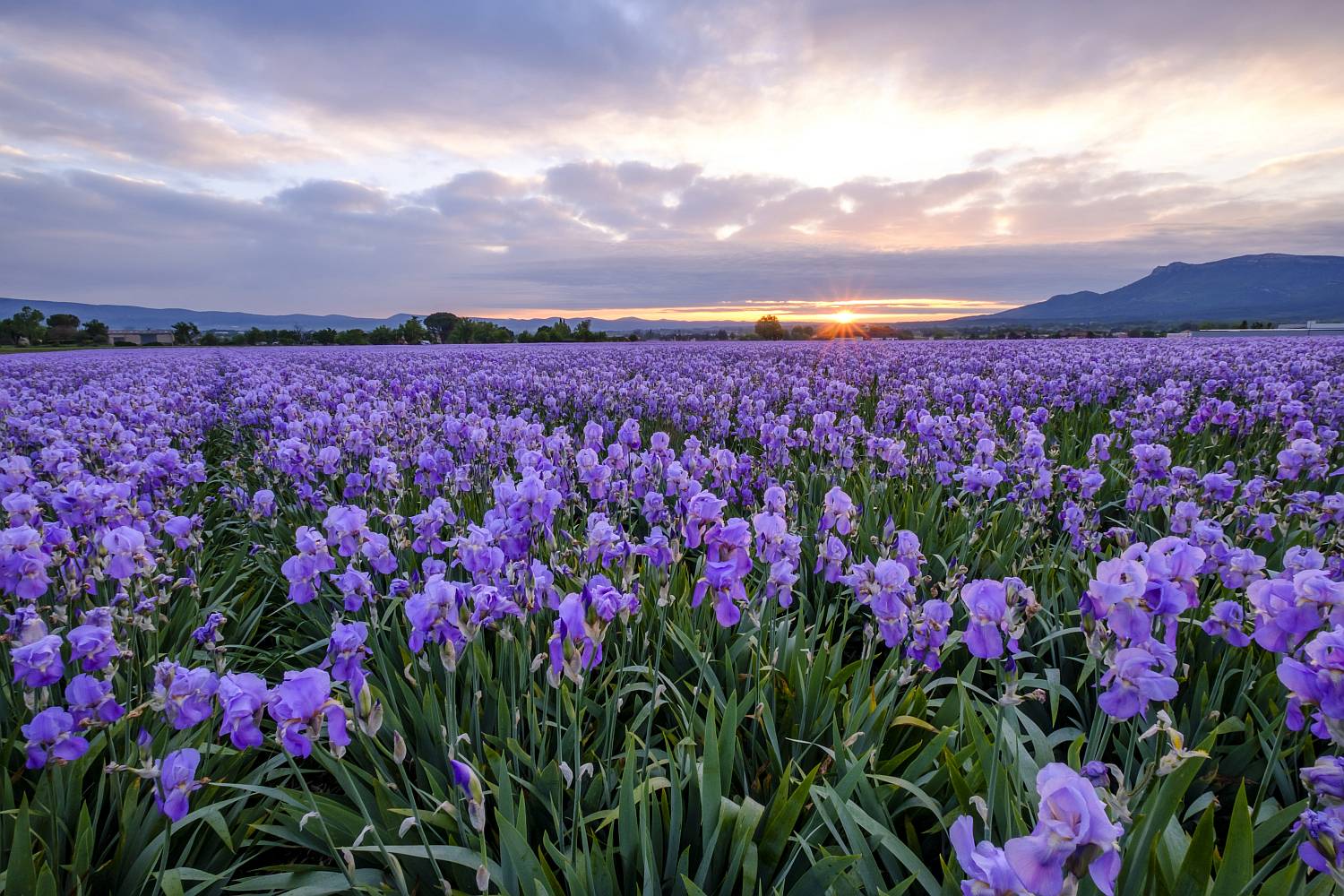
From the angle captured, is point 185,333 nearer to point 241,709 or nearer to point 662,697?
point 662,697

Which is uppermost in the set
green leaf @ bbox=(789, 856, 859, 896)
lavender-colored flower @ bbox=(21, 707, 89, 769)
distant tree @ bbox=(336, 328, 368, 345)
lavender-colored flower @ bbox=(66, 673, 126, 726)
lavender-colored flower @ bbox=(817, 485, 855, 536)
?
distant tree @ bbox=(336, 328, 368, 345)

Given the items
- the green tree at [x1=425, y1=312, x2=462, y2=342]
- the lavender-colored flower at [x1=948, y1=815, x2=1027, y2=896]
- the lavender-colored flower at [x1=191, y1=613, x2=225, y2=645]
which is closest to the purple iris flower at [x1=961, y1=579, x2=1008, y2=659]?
the lavender-colored flower at [x1=948, y1=815, x2=1027, y2=896]

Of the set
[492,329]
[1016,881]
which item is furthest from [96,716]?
[492,329]

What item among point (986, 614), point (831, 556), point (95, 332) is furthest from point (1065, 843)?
point (95, 332)

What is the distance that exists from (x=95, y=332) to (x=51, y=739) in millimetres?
66964

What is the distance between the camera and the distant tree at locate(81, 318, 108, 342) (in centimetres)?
5019

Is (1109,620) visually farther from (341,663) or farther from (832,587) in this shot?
(832,587)

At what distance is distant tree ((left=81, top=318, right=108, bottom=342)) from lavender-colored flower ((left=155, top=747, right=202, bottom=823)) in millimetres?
65446

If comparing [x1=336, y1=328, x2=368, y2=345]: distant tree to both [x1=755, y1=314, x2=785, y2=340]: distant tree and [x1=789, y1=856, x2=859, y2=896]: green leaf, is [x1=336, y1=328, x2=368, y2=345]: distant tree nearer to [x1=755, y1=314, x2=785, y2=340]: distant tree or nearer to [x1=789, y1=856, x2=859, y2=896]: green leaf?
[x1=755, y1=314, x2=785, y2=340]: distant tree

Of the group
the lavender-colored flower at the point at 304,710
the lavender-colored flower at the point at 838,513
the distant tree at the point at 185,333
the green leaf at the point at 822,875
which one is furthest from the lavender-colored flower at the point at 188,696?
the distant tree at the point at 185,333

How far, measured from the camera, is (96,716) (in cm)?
185

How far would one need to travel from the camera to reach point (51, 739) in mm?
1795

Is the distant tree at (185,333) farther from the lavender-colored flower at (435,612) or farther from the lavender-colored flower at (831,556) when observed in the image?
the lavender-colored flower at (831,556)

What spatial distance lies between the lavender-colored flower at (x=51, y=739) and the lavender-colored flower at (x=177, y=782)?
445mm
